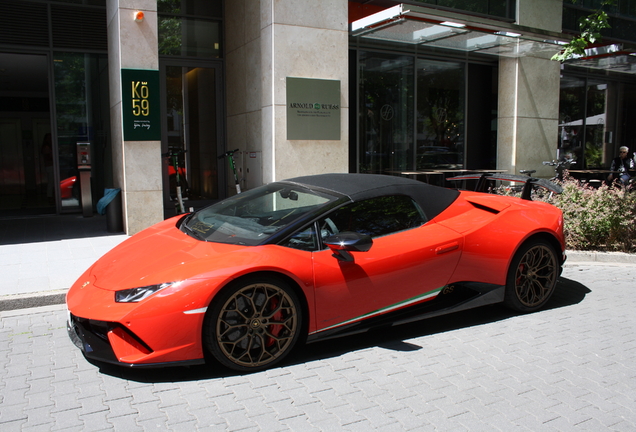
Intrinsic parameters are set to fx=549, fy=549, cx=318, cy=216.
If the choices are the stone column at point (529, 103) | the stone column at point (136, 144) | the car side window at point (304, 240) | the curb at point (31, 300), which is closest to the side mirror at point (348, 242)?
the car side window at point (304, 240)

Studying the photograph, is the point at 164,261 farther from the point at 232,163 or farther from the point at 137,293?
the point at 232,163

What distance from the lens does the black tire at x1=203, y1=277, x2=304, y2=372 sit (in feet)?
12.5

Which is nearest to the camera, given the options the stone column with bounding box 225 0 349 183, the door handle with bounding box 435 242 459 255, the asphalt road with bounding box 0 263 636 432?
the asphalt road with bounding box 0 263 636 432

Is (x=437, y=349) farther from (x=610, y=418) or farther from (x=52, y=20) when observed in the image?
(x=52, y=20)

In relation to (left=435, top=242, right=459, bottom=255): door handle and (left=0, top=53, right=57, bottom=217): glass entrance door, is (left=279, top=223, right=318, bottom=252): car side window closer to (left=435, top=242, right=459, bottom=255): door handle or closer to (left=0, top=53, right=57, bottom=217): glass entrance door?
(left=435, top=242, right=459, bottom=255): door handle

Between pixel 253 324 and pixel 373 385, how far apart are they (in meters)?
0.94

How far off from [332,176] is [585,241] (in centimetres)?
534

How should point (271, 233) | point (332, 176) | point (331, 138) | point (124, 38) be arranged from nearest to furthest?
point (271, 233) → point (332, 176) → point (124, 38) → point (331, 138)

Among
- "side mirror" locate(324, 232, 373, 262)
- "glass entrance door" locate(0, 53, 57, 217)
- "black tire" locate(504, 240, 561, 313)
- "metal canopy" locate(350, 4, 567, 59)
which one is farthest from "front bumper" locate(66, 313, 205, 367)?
"glass entrance door" locate(0, 53, 57, 217)

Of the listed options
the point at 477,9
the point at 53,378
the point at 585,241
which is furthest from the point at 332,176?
the point at 477,9

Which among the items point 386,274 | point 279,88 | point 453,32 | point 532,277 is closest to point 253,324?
point 386,274

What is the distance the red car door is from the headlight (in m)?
1.14

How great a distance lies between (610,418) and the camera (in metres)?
3.39

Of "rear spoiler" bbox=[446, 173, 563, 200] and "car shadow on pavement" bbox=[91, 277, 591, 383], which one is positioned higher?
"rear spoiler" bbox=[446, 173, 563, 200]
